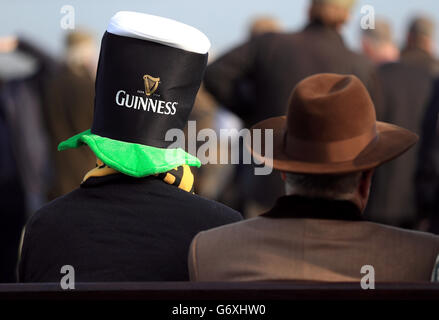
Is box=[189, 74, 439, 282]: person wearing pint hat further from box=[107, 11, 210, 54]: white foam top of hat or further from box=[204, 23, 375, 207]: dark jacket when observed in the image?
box=[204, 23, 375, 207]: dark jacket

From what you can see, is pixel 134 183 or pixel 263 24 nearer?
pixel 134 183

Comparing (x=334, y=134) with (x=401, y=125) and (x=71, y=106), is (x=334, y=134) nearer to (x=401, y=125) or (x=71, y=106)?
(x=401, y=125)

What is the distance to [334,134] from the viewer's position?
2848 millimetres

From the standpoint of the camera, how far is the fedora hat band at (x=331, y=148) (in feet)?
9.11

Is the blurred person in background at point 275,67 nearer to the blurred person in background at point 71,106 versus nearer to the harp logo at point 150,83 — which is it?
the blurred person in background at point 71,106

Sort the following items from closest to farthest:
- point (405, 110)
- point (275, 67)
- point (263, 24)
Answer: point (275, 67) → point (405, 110) → point (263, 24)

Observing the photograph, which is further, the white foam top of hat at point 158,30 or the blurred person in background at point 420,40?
the blurred person in background at point 420,40

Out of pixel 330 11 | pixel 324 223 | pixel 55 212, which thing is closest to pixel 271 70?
pixel 330 11

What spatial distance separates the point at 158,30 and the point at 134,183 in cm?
49

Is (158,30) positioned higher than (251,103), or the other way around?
(158,30)

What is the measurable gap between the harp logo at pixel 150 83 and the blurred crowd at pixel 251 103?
2320 millimetres

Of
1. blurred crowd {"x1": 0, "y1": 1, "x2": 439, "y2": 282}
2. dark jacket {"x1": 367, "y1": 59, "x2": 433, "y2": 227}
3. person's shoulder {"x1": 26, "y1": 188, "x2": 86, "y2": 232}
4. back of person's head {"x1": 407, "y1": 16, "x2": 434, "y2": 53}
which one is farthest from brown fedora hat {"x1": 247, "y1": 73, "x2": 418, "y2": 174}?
back of person's head {"x1": 407, "y1": 16, "x2": 434, "y2": 53}

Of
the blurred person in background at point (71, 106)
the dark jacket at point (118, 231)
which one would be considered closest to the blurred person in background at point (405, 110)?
the blurred person in background at point (71, 106)
